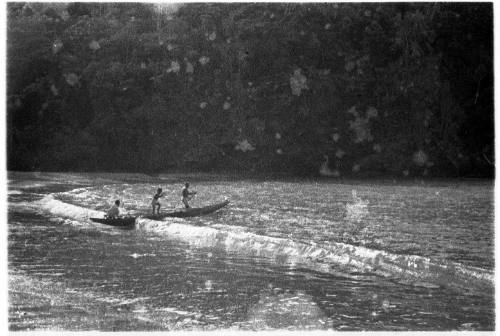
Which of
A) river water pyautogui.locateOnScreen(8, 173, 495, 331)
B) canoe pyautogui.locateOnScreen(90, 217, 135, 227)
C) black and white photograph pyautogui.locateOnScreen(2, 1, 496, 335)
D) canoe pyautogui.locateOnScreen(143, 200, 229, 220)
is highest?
black and white photograph pyautogui.locateOnScreen(2, 1, 496, 335)

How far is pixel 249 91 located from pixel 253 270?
137 feet

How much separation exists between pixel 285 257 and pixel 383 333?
644 centimetres

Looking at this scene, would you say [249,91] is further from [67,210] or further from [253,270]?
[253,270]

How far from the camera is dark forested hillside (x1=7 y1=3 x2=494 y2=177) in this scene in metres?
51.6

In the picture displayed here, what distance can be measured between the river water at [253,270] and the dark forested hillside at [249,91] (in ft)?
85.4

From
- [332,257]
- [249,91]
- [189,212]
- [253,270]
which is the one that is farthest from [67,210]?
[249,91]

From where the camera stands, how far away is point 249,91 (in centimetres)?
5416

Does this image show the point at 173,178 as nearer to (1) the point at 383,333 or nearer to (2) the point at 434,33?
(2) the point at 434,33

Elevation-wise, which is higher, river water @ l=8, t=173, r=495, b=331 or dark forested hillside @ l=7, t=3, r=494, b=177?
dark forested hillside @ l=7, t=3, r=494, b=177

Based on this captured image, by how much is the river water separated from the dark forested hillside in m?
26.0

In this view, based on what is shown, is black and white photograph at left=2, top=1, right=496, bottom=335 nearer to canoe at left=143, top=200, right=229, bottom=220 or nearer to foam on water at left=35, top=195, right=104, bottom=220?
foam on water at left=35, top=195, right=104, bottom=220

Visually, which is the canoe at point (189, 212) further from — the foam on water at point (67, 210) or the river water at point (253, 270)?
the foam on water at point (67, 210)

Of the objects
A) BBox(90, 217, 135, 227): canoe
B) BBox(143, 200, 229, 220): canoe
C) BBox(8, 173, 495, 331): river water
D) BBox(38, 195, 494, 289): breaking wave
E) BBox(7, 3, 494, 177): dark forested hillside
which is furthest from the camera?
BBox(7, 3, 494, 177): dark forested hillside

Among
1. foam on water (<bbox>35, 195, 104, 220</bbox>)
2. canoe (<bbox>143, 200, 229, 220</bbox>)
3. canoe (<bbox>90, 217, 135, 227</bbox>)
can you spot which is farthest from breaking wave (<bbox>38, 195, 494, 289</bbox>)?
foam on water (<bbox>35, 195, 104, 220</bbox>)
